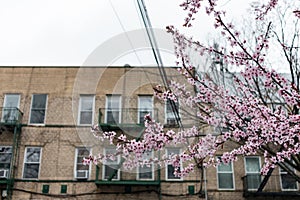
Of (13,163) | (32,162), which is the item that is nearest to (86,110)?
(32,162)

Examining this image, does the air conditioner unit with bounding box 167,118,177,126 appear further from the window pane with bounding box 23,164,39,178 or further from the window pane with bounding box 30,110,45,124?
the window pane with bounding box 23,164,39,178

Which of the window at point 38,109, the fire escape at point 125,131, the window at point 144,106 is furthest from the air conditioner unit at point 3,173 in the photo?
the window at point 144,106

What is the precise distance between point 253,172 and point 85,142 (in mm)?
7101

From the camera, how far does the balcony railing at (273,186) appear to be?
1445 cm

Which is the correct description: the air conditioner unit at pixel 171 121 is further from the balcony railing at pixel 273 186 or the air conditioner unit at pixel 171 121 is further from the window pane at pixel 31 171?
the window pane at pixel 31 171

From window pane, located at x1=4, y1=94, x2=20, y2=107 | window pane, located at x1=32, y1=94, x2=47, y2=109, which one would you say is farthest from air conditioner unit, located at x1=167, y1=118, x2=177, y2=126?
window pane, located at x1=4, y1=94, x2=20, y2=107

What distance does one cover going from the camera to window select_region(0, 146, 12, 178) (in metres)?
15.0

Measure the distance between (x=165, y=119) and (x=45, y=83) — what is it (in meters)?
5.67

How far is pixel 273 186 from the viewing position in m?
14.8

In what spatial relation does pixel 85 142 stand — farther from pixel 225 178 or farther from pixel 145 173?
pixel 225 178

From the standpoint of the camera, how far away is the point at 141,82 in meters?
16.7

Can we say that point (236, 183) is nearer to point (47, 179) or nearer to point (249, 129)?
point (47, 179)

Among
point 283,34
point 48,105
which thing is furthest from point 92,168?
point 283,34

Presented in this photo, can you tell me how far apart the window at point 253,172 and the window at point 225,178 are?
68cm
